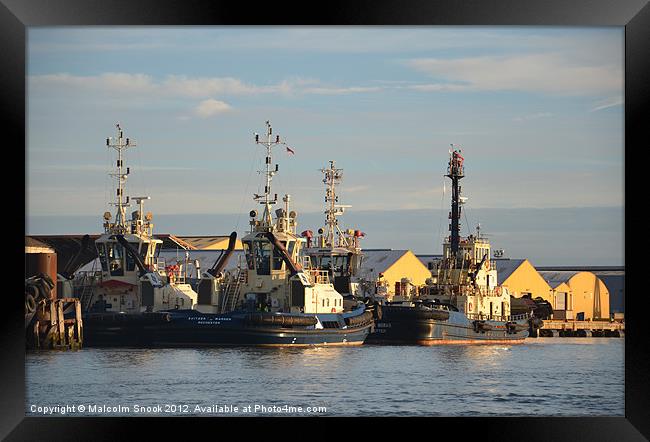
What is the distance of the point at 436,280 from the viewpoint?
4947 centimetres

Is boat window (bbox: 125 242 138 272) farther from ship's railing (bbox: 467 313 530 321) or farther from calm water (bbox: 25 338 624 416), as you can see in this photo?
ship's railing (bbox: 467 313 530 321)

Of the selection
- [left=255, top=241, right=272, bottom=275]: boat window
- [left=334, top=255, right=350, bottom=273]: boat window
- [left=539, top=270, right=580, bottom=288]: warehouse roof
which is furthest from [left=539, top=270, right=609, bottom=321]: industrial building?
[left=255, top=241, right=272, bottom=275]: boat window

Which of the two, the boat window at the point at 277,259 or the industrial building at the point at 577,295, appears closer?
the boat window at the point at 277,259

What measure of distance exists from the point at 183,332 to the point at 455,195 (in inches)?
635

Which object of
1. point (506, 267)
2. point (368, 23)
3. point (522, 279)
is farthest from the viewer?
point (522, 279)

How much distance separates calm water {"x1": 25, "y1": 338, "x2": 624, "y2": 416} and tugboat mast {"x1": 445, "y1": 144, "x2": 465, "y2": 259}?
32.9ft

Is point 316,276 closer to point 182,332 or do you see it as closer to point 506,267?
point 182,332

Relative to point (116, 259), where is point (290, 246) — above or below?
above

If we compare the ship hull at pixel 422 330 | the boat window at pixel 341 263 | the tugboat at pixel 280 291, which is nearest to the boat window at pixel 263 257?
the tugboat at pixel 280 291

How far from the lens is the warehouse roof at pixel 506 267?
184 feet

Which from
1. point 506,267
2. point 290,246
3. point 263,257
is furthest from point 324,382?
point 506,267

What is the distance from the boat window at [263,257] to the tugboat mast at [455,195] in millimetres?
10338

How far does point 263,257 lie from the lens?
1647 inches

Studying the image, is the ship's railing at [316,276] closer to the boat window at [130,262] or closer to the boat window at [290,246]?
the boat window at [290,246]
